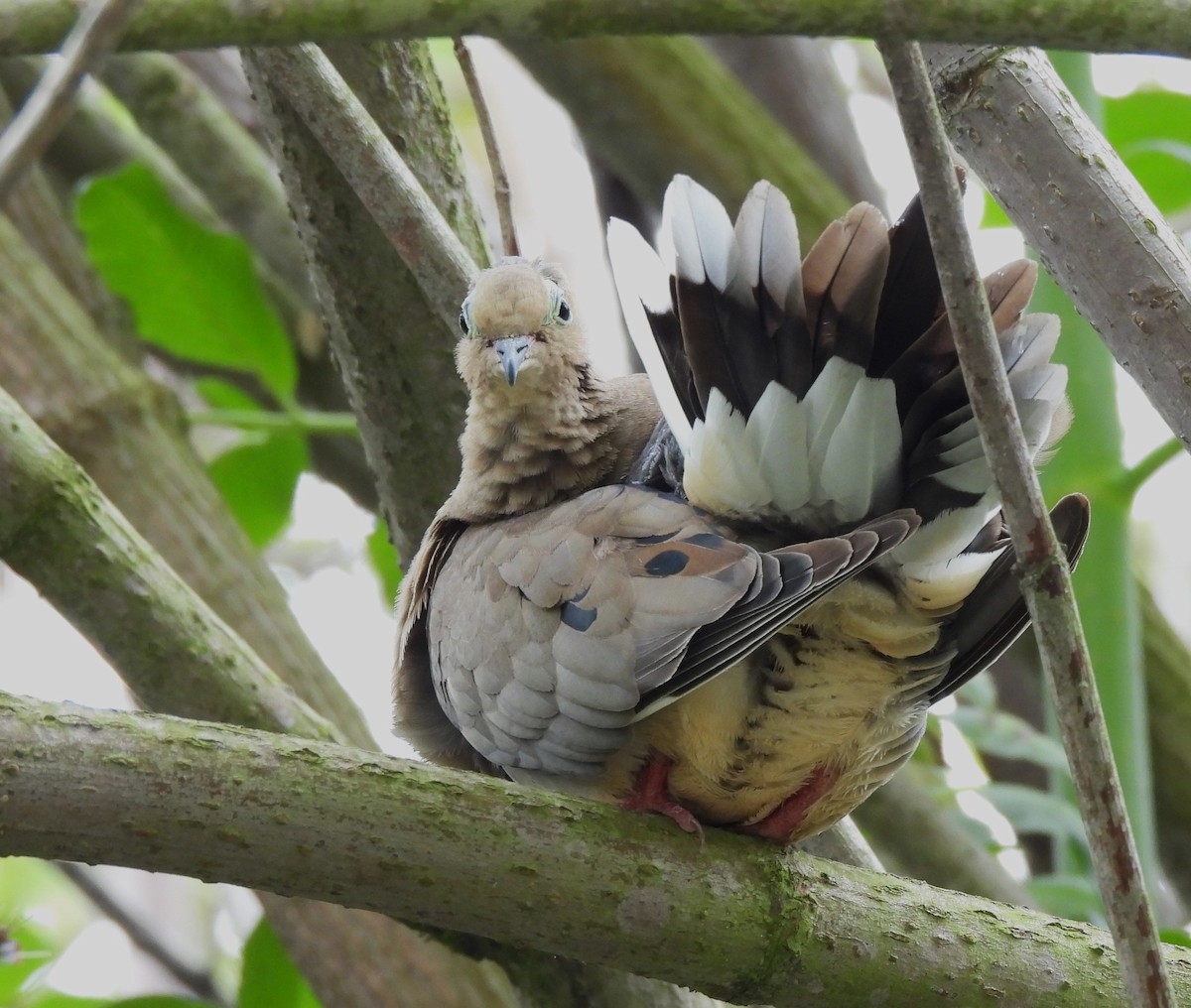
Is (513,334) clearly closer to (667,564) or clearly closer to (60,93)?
(667,564)

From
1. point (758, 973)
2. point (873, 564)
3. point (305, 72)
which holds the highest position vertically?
point (305, 72)

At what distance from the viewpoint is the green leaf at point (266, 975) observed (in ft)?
10.7

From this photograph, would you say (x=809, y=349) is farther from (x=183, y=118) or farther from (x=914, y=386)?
(x=183, y=118)

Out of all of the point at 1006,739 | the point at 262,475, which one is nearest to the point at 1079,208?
the point at 1006,739

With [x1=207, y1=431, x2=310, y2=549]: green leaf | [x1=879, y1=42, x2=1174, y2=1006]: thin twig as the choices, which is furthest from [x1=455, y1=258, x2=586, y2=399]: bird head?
[x1=207, y1=431, x2=310, y2=549]: green leaf

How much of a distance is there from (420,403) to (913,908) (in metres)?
1.35

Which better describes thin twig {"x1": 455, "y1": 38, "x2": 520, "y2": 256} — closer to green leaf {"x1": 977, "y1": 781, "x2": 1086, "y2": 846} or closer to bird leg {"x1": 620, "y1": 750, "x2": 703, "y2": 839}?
bird leg {"x1": 620, "y1": 750, "x2": 703, "y2": 839}

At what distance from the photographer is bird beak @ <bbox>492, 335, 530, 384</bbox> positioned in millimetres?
2287

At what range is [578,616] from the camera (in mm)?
2021

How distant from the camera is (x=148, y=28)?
112 centimetres

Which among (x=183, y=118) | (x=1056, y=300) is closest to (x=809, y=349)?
(x=1056, y=300)

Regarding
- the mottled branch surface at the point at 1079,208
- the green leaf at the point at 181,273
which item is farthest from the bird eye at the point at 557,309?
the green leaf at the point at 181,273

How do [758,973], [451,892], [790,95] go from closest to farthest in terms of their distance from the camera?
[451,892]
[758,973]
[790,95]

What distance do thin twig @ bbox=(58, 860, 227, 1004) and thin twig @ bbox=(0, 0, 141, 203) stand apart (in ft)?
11.0
